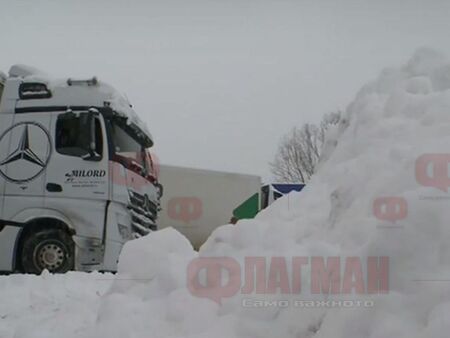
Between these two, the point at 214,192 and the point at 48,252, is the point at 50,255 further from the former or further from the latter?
the point at 214,192

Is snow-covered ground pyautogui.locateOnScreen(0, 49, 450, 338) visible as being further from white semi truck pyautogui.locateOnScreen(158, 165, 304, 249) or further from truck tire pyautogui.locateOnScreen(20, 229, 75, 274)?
white semi truck pyautogui.locateOnScreen(158, 165, 304, 249)

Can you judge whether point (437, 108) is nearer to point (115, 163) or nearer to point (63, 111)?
point (115, 163)

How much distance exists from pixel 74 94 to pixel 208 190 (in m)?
7.77

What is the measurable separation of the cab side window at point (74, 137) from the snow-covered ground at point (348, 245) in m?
2.86

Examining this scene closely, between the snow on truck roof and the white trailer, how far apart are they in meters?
4.82

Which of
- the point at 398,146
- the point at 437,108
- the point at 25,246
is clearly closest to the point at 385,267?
the point at 398,146

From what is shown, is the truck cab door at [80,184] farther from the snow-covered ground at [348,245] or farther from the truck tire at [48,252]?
the snow-covered ground at [348,245]

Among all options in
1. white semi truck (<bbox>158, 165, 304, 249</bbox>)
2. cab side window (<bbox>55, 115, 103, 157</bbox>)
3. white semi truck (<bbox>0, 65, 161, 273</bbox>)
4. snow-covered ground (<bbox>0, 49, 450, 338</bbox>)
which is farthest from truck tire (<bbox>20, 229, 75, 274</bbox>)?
white semi truck (<bbox>158, 165, 304, 249</bbox>)

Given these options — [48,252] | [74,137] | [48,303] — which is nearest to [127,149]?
[74,137]

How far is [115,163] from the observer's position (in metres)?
6.47

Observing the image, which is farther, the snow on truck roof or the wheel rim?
the snow on truck roof

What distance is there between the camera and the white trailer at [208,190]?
41.3 ft

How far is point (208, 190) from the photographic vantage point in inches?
555

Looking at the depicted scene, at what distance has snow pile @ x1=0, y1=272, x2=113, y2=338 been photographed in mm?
3395
